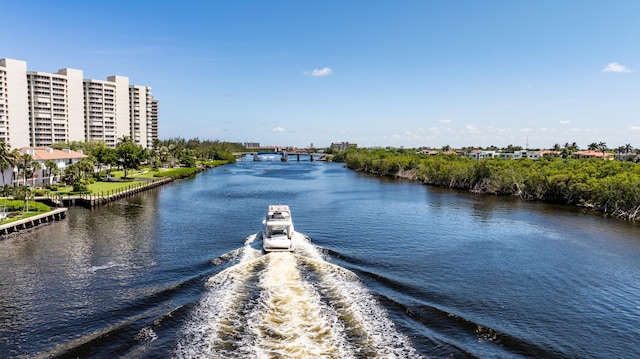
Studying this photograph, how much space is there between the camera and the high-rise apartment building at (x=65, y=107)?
12738cm

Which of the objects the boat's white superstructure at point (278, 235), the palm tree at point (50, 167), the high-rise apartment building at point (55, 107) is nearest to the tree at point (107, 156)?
the palm tree at point (50, 167)

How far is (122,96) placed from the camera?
173750 millimetres

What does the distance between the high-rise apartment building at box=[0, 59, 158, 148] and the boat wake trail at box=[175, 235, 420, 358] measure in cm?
11914

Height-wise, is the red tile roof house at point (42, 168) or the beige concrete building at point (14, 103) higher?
the beige concrete building at point (14, 103)

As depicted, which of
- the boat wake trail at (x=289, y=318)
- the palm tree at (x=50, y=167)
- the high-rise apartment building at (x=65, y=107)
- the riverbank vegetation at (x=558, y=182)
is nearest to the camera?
the boat wake trail at (x=289, y=318)

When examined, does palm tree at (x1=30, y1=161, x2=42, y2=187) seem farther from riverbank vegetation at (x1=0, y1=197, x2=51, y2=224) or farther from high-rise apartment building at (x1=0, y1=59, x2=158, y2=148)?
high-rise apartment building at (x1=0, y1=59, x2=158, y2=148)

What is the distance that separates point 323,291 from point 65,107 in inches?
6077

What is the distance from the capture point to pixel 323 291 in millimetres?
26016

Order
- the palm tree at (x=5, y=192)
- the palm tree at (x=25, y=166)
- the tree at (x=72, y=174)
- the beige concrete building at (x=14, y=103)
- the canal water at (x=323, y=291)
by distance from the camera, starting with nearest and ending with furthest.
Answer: the canal water at (x=323, y=291), the palm tree at (x=5, y=192), the palm tree at (x=25, y=166), the tree at (x=72, y=174), the beige concrete building at (x=14, y=103)

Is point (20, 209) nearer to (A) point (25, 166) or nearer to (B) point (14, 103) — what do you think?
(A) point (25, 166)

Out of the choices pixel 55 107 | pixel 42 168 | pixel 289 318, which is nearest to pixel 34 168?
pixel 42 168

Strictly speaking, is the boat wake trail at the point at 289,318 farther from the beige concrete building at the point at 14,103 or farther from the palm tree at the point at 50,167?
the beige concrete building at the point at 14,103

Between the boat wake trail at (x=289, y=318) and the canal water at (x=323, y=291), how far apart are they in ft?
0.35

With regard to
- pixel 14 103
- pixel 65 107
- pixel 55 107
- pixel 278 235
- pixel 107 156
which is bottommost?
pixel 278 235
